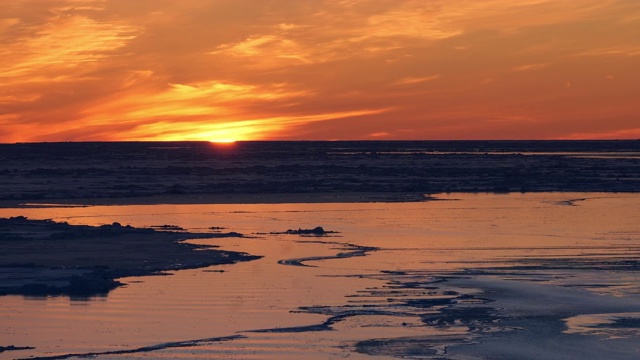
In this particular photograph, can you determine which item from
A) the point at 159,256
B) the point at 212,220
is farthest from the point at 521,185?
the point at 159,256

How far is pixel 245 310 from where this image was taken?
14289mm

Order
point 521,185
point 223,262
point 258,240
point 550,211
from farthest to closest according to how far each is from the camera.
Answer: point 521,185 → point 550,211 → point 258,240 → point 223,262

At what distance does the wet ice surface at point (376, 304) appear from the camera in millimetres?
12047

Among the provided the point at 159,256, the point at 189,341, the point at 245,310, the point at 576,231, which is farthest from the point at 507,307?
the point at 576,231

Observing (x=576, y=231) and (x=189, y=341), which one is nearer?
(x=189, y=341)

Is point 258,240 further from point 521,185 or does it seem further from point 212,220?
point 521,185

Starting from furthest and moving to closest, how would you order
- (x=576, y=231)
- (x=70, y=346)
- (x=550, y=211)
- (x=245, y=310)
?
(x=550, y=211) < (x=576, y=231) < (x=245, y=310) < (x=70, y=346)

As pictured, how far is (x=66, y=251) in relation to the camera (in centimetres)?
2128

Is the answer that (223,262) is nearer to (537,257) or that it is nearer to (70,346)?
(537,257)

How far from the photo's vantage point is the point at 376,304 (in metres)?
14.8

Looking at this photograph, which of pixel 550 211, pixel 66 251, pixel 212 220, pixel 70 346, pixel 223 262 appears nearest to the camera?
pixel 70 346

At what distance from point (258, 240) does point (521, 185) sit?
2996 centimetres

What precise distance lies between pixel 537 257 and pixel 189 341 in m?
10.2

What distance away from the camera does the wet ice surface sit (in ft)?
39.5
